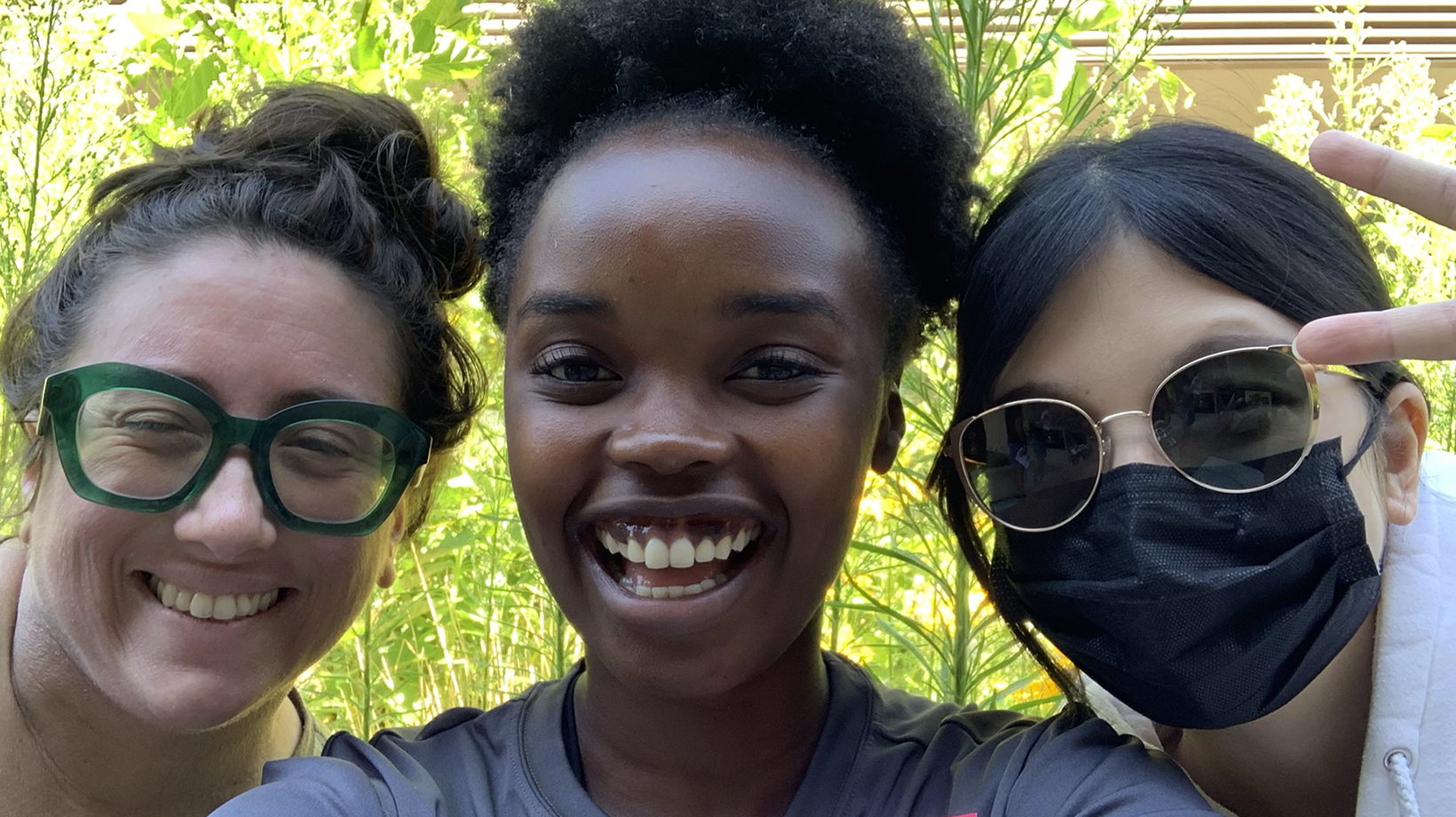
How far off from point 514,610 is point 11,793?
140 cm

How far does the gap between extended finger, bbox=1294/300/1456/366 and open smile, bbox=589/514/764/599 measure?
71 cm

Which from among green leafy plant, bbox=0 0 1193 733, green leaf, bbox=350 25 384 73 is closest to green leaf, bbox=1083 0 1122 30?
green leafy plant, bbox=0 0 1193 733

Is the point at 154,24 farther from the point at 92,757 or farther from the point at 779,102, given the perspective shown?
the point at 779,102

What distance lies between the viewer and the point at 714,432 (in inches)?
61.5

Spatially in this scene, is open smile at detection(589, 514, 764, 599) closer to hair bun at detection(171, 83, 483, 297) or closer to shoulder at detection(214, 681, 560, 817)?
shoulder at detection(214, 681, 560, 817)

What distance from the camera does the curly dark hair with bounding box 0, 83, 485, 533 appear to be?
2.03 metres

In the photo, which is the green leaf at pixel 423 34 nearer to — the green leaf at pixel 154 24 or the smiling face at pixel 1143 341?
the green leaf at pixel 154 24

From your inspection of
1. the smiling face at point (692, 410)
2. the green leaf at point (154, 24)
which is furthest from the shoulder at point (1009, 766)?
the green leaf at point (154, 24)

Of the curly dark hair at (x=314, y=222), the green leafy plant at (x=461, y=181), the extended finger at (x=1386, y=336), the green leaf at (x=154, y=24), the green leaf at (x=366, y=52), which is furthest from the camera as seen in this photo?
the green leaf at (x=154, y=24)

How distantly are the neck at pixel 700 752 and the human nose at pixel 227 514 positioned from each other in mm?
577

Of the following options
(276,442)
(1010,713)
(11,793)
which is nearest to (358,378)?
(276,442)

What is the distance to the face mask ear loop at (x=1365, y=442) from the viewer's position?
162 cm

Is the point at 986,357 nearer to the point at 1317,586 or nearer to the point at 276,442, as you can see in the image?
the point at 1317,586

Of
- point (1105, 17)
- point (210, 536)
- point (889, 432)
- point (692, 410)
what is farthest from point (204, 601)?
point (1105, 17)
